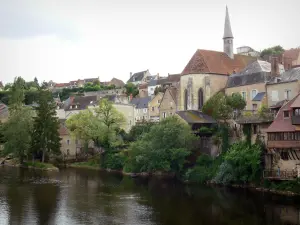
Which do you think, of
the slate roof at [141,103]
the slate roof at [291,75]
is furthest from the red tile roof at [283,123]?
the slate roof at [141,103]

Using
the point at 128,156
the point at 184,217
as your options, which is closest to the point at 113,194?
the point at 184,217

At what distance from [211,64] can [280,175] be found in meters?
30.4

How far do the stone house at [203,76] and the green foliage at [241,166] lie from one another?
22.1 meters

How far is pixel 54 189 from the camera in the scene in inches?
1700

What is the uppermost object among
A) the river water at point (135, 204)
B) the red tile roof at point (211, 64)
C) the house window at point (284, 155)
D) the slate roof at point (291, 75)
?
the red tile roof at point (211, 64)

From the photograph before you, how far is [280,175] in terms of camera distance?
129 ft

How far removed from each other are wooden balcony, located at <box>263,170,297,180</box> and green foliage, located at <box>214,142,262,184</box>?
3.58 ft

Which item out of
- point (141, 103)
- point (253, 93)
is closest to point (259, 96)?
point (253, 93)

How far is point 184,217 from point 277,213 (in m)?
7.49

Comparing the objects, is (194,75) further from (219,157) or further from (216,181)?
(216,181)

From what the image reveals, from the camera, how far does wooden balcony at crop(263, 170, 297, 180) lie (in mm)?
38375

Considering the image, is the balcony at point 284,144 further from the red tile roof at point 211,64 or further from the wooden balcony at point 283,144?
the red tile roof at point 211,64

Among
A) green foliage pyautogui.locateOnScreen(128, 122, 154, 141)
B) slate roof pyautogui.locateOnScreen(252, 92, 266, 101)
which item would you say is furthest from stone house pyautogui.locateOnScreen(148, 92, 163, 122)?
slate roof pyautogui.locateOnScreen(252, 92, 266, 101)

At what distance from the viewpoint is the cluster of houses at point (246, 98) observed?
39.8m
